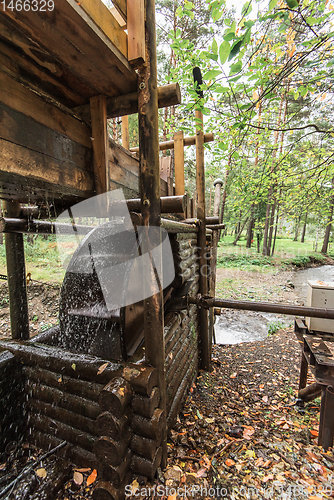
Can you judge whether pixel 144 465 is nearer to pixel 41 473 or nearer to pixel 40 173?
pixel 41 473


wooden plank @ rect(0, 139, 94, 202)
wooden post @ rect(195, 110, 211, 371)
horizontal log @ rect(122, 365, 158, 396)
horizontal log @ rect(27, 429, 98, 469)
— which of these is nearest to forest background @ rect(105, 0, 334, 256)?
wooden post @ rect(195, 110, 211, 371)

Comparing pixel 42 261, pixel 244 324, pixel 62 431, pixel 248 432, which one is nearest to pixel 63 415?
pixel 62 431

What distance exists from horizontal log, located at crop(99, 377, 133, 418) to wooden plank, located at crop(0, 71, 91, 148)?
82.3 inches

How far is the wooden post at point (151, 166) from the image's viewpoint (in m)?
1.71

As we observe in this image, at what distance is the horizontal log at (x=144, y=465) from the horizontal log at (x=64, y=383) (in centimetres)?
64

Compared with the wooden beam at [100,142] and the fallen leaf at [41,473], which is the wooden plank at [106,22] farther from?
the fallen leaf at [41,473]

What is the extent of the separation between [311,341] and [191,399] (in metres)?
2.12

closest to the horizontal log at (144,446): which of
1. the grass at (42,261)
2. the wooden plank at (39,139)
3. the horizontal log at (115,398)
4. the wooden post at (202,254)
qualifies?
the horizontal log at (115,398)

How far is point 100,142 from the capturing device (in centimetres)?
180

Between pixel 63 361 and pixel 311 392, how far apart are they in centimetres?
354

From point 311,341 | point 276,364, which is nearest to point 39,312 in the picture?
point 276,364

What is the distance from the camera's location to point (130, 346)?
106 inches

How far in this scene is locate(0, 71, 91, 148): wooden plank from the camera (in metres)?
1.17

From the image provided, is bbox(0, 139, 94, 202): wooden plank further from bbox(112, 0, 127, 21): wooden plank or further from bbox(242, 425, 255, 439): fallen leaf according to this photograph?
bbox(242, 425, 255, 439): fallen leaf
